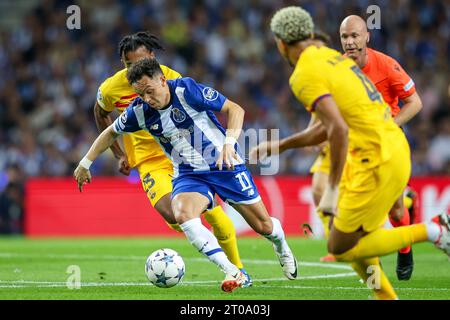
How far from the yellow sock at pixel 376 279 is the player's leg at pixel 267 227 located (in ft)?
6.02

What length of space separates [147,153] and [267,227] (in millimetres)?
1670

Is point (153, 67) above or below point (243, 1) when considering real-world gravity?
below

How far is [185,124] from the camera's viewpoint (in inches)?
324

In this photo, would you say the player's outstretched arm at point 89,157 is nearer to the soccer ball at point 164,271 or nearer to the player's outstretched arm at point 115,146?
the soccer ball at point 164,271

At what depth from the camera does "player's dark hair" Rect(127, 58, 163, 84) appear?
7859mm

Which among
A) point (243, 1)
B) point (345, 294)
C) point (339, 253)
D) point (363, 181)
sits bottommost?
point (345, 294)

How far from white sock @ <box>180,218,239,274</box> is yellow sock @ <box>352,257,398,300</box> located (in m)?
1.35

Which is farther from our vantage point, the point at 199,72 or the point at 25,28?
the point at 25,28

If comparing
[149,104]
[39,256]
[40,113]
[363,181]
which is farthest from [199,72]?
[363,181]

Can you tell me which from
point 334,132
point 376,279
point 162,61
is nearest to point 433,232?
point 376,279

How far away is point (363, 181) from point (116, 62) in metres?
15.3

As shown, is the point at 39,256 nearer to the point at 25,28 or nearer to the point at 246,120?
the point at 246,120

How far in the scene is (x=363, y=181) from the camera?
6500mm
